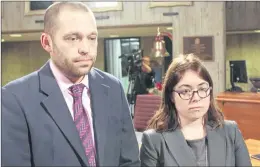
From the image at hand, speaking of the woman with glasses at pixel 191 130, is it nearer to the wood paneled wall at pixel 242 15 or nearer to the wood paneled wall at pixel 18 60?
the wood paneled wall at pixel 18 60

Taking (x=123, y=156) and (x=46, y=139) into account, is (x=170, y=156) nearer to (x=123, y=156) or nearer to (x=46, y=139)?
(x=123, y=156)

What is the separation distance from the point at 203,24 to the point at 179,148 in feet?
4.43

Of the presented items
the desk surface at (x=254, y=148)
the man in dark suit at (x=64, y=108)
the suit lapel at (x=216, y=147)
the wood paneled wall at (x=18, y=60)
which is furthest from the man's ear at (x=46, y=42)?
the desk surface at (x=254, y=148)

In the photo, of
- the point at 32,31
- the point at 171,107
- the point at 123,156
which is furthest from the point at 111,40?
the point at 123,156

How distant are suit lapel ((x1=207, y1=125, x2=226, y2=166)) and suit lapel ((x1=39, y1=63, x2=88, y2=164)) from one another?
1.46 feet

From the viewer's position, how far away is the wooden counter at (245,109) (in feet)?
9.26

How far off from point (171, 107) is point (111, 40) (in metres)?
0.66

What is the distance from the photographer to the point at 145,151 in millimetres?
1190

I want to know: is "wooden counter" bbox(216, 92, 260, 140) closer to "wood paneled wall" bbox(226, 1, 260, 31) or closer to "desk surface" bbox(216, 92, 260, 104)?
"desk surface" bbox(216, 92, 260, 104)

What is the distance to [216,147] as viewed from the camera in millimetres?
1157

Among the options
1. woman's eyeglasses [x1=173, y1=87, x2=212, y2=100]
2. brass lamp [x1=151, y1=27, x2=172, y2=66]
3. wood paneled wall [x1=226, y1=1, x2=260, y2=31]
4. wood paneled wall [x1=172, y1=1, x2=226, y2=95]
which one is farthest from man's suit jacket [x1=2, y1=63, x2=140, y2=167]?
wood paneled wall [x1=226, y1=1, x2=260, y2=31]

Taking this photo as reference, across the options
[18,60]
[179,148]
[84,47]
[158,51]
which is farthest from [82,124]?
[158,51]

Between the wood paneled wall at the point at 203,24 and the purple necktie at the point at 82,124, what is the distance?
3.83 ft

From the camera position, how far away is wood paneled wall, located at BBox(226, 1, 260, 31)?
2008mm
